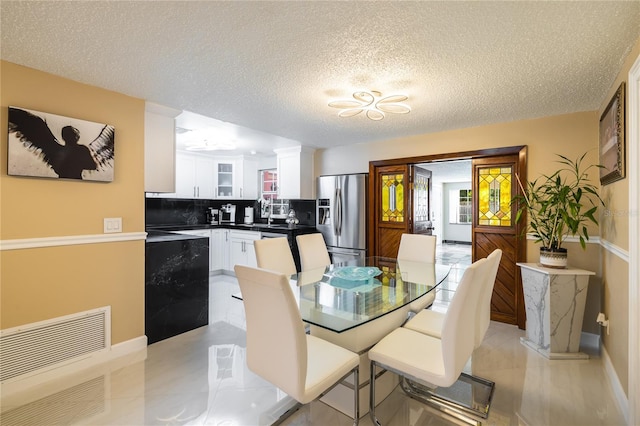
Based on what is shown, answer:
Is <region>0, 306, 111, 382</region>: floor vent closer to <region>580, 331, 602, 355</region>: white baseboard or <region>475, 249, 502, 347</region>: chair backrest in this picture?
<region>475, 249, 502, 347</region>: chair backrest

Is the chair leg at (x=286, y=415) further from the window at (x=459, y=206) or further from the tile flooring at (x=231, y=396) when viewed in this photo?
the window at (x=459, y=206)

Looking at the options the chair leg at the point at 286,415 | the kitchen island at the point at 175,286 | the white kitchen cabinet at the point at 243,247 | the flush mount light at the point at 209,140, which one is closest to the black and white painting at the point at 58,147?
the kitchen island at the point at 175,286

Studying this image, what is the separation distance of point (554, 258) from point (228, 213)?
5543 mm

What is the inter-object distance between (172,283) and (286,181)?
2623 millimetres

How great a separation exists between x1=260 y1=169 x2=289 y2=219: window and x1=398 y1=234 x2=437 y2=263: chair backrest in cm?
310

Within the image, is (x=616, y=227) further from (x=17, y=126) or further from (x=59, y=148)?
(x=17, y=126)

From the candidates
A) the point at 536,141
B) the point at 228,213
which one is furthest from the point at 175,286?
the point at 536,141

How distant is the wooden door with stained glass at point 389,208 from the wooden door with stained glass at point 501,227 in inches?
36.0

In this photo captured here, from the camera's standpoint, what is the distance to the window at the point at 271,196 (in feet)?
20.1

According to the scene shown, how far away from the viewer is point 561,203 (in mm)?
2828

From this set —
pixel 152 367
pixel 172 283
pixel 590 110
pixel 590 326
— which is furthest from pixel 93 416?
pixel 590 110

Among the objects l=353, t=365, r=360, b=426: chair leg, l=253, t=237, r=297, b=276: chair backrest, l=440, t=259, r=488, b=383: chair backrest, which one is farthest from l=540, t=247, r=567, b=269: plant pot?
l=253, t=237, r=297, b=276: chair backrest

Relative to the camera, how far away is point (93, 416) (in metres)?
1.87

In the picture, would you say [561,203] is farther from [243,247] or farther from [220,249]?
[220,249]
